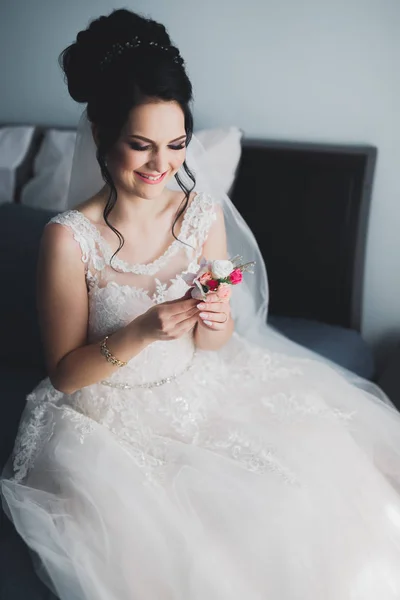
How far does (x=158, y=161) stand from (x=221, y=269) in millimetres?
274

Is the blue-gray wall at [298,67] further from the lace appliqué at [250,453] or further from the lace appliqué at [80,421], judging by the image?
the lace appliqué at [80,421]

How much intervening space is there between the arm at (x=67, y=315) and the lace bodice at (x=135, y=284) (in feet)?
0.08

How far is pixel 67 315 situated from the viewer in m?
1.33

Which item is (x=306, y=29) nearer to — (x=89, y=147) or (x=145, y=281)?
(x=89, y=147)

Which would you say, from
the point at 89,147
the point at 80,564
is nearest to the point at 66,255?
the point at 89,147

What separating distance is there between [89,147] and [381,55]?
3.00ft

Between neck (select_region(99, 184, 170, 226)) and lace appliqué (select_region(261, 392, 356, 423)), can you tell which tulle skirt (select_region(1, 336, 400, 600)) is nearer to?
lace appliqué (select_region(261, 392, 356, 423))

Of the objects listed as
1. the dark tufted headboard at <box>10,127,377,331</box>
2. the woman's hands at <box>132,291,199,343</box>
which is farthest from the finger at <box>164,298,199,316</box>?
the dark tufted headboard at <box>10,127,377,331</box>

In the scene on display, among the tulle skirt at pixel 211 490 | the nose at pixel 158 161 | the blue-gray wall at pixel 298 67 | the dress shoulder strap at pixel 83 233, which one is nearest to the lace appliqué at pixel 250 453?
the tulle skirt at pixel 211 490

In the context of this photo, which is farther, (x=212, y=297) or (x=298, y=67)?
(x=298, y=67)

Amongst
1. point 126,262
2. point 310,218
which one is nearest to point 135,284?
point 126,262

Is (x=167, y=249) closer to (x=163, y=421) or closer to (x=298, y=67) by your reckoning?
(x=163, y=421)

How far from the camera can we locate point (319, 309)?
2025 mm

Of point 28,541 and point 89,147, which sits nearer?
point 28,541
